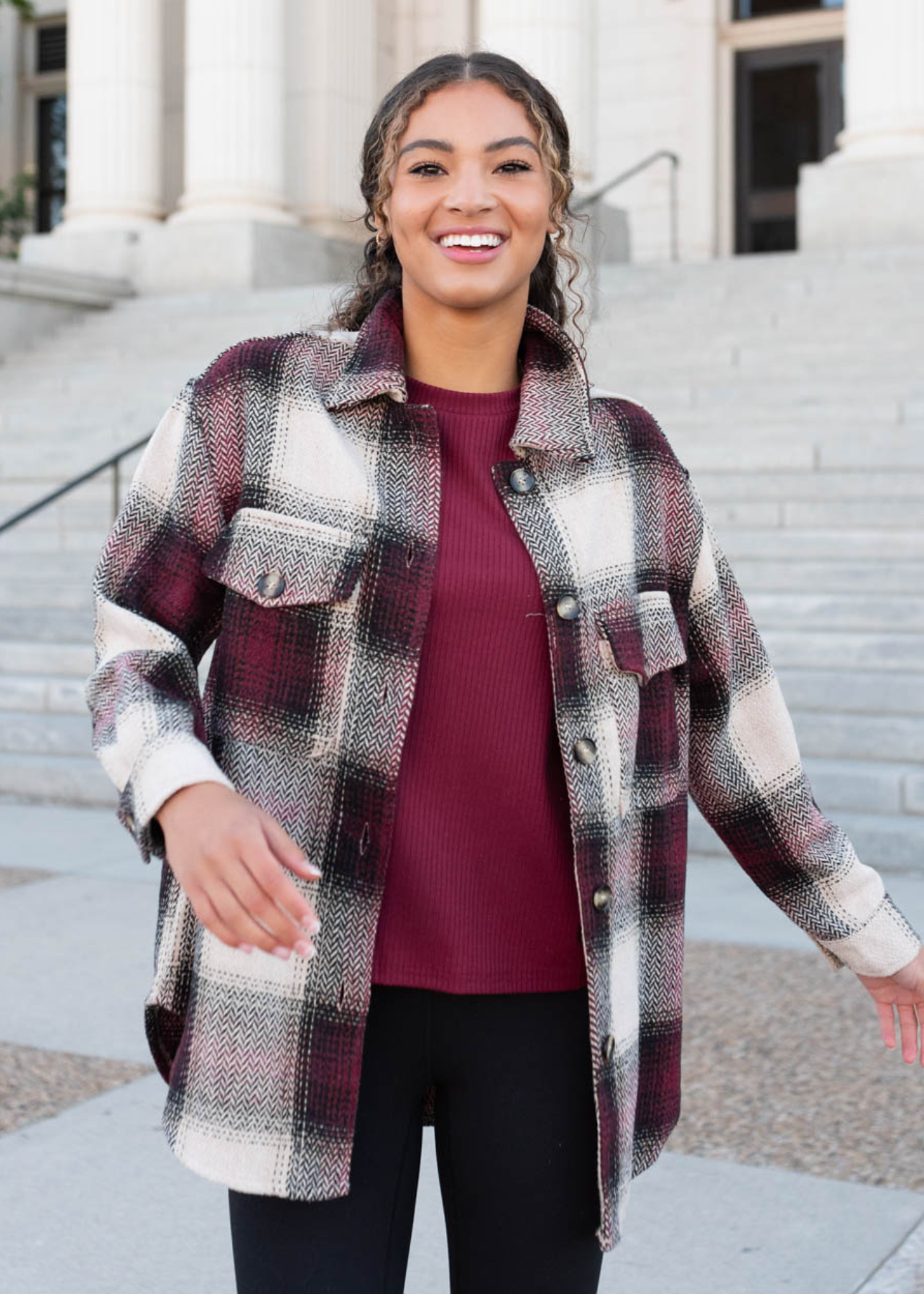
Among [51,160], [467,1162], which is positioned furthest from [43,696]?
[51,160]

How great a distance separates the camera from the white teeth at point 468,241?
76.0 inches

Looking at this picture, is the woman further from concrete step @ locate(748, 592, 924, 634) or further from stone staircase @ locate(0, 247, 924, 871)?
concrete step @ locate(748, 592, 924, 634)

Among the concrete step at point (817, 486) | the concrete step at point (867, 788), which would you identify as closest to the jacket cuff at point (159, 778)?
the concrete step at point (867, 788)

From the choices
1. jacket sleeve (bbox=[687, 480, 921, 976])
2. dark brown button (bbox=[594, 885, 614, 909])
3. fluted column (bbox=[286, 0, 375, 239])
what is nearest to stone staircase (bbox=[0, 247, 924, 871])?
fluted column (bbox=[286, 0, 375, 239])

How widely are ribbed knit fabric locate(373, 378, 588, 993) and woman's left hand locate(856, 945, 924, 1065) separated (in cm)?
45

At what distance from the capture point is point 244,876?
1.53 meters

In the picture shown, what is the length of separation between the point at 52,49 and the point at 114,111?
287 inches

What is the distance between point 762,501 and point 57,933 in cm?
557

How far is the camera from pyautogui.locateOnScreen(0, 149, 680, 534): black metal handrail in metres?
9.71

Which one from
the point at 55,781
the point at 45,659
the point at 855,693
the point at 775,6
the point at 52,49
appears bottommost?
the point at 55,781

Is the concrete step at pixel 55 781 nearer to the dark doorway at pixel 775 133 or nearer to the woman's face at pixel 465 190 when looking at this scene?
the woman's face at pixel 465 190

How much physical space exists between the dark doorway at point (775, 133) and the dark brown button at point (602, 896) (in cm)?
2047

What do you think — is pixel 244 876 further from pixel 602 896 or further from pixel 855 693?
pixel 855 693

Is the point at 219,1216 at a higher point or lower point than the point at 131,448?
lower
